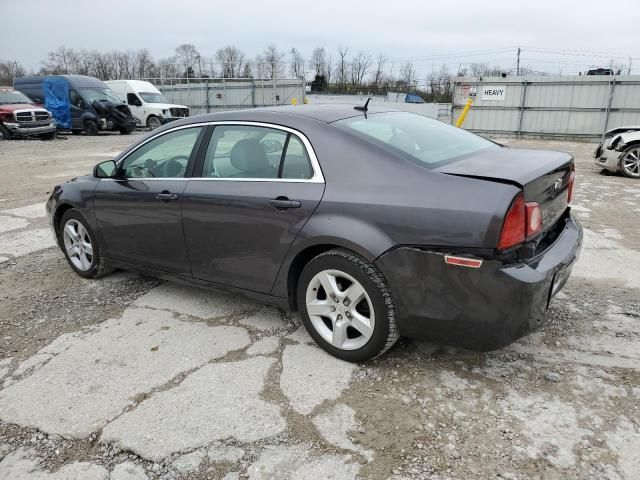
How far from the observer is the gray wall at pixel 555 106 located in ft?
60.2

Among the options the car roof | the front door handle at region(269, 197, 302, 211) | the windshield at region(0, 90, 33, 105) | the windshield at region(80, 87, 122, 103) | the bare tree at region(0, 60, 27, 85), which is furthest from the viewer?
the bare tree at region(0, 60, 27, 85)

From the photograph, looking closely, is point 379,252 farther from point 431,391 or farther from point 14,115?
point 14,115

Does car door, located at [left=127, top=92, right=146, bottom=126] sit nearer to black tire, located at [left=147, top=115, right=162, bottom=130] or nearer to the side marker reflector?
black tire, located at [left=147, top=115, right=162, bottom=130]

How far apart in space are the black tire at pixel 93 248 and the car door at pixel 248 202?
128 cm

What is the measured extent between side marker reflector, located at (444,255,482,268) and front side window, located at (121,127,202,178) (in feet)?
6.85

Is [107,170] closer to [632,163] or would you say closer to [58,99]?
[632,163]

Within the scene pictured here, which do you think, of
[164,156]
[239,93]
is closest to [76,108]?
[239,93]

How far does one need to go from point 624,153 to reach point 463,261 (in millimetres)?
9306

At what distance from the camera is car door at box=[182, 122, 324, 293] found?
3027 millimetres

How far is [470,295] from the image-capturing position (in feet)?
8.18

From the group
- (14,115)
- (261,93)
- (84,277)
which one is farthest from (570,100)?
(14,115)

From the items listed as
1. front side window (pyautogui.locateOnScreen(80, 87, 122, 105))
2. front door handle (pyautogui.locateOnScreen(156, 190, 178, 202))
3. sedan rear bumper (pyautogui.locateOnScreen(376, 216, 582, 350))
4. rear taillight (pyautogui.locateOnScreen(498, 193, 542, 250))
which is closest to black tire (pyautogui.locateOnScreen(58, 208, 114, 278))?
front door handle (pyautogui.locateOnScreen(156, 190, 178, 202))

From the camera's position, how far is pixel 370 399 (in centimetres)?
269

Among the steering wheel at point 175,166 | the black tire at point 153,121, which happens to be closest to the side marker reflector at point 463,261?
the steering wheel at point 175,166
